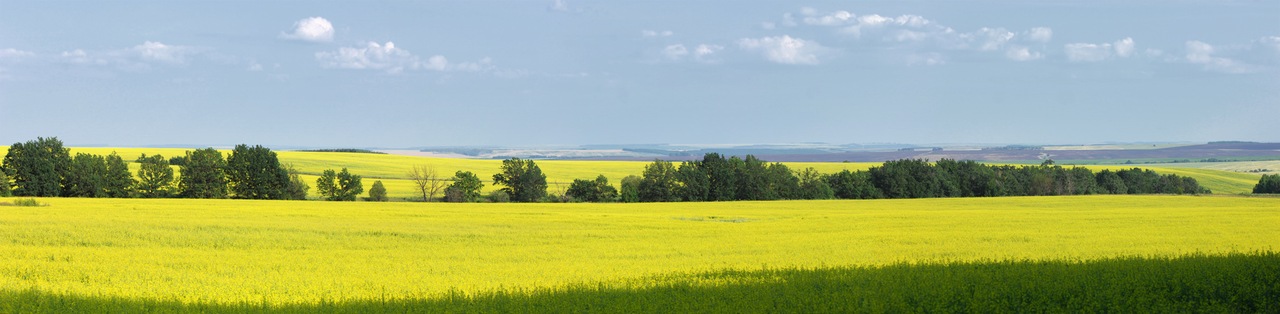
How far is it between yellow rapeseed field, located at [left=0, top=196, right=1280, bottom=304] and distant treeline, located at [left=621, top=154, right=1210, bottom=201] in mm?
33614

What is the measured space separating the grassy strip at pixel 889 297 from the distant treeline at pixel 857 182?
58824 millimetres

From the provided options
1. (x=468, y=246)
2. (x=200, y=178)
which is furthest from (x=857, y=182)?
(x=468, y=246)

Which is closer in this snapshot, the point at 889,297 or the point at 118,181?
the point at 889,297

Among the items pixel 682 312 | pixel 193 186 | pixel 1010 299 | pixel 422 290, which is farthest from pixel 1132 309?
pixel 193 186

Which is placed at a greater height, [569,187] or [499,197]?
[569,187]

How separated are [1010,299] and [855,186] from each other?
217ft

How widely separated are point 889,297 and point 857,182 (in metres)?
66.7

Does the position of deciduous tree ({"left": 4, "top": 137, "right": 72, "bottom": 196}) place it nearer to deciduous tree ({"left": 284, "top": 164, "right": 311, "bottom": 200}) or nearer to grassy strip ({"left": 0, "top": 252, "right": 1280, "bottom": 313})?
deciduous tree ({"left": 284, "top": 164, "right": 311, "bottom": 200})

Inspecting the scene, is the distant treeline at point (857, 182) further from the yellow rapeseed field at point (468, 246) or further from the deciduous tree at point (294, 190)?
the yellow rapeseed field at point (468, 246)

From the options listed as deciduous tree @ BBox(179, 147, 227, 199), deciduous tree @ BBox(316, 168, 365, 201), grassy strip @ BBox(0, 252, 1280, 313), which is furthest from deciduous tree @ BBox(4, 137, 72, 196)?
grassy strip @ BBox(0, 252, 1280, 313)

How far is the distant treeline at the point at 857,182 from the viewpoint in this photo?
237ft

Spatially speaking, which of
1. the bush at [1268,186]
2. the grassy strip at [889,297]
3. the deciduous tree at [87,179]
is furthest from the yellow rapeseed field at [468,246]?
the bush at [1268,186]

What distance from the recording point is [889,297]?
10078mm

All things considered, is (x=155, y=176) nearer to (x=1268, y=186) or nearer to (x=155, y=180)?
(x=155, y=180)
